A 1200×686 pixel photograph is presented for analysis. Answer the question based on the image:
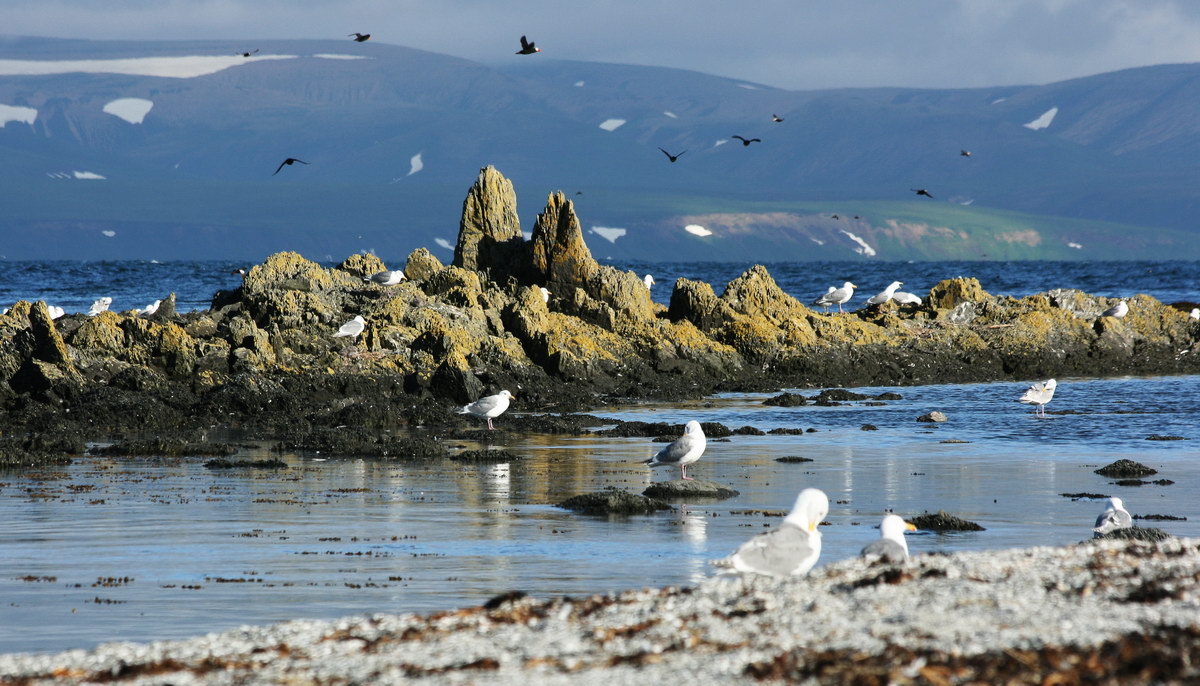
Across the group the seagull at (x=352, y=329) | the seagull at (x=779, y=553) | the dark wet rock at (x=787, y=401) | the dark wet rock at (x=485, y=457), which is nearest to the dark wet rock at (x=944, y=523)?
the seagull at (x=779, y=553)

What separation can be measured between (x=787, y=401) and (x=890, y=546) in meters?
15.6

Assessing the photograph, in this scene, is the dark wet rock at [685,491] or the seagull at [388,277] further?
the seagull at [388,277]

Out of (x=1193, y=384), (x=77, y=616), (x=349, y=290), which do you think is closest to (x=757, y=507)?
(x=77, y=616)

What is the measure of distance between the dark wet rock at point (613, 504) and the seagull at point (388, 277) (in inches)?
673

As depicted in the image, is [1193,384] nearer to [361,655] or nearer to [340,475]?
[340,475]

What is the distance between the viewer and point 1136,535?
11555mm

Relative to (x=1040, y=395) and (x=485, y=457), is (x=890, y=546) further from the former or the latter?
(x=1040, y=395)

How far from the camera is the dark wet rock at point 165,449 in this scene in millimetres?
18344

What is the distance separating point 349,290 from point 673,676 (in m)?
23.8

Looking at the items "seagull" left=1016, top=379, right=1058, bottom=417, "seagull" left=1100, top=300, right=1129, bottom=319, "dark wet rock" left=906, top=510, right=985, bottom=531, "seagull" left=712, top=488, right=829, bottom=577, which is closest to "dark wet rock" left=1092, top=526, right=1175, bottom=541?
"dark wet rock" left=906, top=510, right=985, bottom=531

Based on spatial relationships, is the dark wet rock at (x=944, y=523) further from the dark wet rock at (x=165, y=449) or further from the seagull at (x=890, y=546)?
the dark wet rock at (x=165, y=449)

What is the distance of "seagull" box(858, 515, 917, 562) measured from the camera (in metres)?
9.84

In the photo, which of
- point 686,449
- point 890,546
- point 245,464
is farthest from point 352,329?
point 890,546

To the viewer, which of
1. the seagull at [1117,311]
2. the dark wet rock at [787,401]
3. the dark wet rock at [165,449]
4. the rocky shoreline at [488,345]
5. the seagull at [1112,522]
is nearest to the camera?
the seagull at [1112,522]
